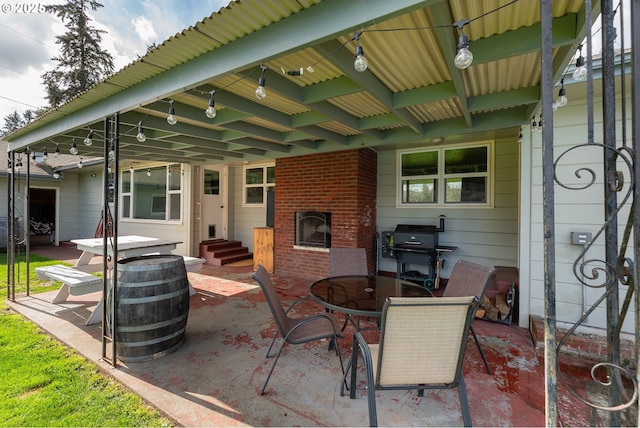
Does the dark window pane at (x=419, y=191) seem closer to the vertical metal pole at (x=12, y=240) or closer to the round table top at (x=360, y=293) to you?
the round table top at (x=360, y=293)

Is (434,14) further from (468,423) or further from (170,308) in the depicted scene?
(170,308)

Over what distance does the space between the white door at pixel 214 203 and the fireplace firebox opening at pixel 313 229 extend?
3034 mm

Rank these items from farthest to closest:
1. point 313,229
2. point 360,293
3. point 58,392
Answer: point 313,229
point 360,293
point 58,392

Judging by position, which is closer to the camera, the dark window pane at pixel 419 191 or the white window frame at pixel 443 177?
the white window frame at pixel 443 177

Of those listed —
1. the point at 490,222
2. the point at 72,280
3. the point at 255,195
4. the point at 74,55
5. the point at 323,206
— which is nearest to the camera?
the point at 72,280

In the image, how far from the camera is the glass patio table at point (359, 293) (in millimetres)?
2227

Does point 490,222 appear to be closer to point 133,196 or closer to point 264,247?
point 264,247

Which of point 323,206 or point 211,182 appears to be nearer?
point 323,206

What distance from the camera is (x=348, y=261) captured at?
3682 mm

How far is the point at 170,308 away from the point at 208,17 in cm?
255

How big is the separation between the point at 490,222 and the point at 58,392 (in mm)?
5782

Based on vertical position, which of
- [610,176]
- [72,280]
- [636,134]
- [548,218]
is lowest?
[72,280]

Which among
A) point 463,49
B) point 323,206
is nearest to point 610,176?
point 463,49

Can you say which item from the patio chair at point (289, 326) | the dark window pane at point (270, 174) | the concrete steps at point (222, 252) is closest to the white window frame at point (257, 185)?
the dark window pane at point (270, 174)
